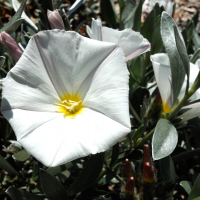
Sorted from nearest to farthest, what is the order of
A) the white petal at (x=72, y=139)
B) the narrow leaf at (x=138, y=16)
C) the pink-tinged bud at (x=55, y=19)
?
the white petal at (x=72, y=139) → the pink-tinged bud at (x=55, y=19) → the narrow leaf at (x=138, y=16)

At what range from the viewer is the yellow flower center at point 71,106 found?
1.26 meters

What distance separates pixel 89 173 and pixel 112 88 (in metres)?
0.54

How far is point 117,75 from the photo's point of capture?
109 cm

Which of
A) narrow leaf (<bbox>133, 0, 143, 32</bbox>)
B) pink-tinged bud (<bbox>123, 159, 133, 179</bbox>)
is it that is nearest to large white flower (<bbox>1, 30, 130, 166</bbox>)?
pink-tinged bud (<bbox>123, 159, 133, 179</bbox>)

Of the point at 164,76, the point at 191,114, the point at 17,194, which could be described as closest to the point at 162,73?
the point at 164,76

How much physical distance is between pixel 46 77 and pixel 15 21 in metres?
0.27

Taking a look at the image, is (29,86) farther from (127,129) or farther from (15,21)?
(127,129)

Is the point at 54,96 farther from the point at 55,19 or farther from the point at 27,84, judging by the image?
the point at 55,19

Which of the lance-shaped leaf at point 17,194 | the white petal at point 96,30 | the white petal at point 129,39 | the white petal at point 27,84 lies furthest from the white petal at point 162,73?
the lance-shaped leaf at point 17,194

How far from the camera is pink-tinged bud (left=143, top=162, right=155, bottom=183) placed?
1284 millimetres

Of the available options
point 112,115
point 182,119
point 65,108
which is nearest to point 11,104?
point 65,108

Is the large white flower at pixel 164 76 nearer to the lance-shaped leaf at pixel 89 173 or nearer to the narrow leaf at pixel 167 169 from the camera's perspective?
the narrow leaf at pixel 167 169

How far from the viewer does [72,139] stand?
106 centimetres

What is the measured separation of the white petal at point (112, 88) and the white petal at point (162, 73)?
0.35 m
